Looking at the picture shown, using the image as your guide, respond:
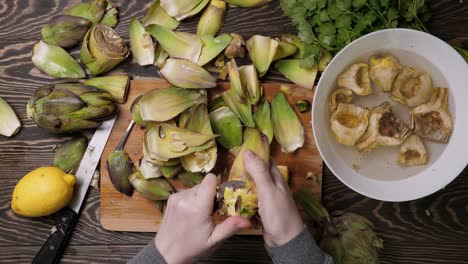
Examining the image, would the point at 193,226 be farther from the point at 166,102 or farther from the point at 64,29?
the point at 64,29

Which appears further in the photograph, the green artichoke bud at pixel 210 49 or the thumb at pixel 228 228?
the green artichoke bud at pixel 210 49

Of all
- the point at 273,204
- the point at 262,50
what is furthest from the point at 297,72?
the point at 273,204

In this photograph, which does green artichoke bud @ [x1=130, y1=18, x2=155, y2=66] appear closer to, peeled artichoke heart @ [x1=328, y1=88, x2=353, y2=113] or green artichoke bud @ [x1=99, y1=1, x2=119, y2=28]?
green artichoke bud @ [x1=99, y1=1, x2=119, y2=28]

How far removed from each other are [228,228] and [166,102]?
287mm

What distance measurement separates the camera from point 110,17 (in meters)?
1.05

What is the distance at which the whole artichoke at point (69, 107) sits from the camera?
3.25 ft

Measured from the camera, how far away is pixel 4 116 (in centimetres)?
105

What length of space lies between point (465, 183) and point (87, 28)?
0.81 metres

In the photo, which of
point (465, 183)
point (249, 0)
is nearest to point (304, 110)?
point (249, 0)

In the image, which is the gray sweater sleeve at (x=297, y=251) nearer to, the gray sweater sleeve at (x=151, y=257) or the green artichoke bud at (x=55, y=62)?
the gray sweater sleeve at (x=151, y=257)

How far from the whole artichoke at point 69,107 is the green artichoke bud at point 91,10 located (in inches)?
5.4

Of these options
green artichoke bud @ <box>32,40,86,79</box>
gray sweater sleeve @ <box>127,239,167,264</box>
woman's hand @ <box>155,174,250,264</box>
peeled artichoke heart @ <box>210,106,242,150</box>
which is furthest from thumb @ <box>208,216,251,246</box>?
green artichoke bud @ <box>32,40,86,79</box>

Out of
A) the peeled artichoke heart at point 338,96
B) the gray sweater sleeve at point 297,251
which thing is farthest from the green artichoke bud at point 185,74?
the gray sweater sleeve at point 297,251

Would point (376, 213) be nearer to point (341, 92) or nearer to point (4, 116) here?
point (341, 92)
